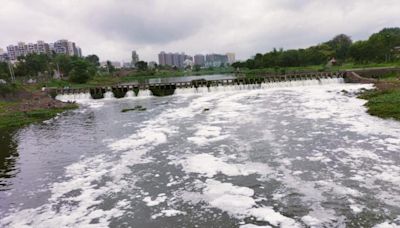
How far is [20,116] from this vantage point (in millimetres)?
28656

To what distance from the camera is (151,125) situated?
71.9ft

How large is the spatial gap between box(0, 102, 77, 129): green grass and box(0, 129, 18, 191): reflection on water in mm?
3098

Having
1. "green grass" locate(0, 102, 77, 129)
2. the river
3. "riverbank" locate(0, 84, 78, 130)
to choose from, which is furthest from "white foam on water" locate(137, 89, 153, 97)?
the river

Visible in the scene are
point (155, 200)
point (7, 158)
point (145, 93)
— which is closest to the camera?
point (155, 200)

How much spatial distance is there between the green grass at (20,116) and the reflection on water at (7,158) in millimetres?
3098

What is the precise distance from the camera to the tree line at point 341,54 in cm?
6066

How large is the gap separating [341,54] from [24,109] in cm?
7728

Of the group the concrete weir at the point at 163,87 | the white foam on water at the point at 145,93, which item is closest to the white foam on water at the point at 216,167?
the concrete weir at the point at 163,87

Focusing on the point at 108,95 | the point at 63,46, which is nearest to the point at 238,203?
the point at 108,95

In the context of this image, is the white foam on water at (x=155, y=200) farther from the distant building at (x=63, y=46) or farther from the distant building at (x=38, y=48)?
the distant building at (x=63, y=46)

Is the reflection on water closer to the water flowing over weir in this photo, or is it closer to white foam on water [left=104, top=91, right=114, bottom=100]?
white foam on water [left=104, top=91, right=114, bottom=100]

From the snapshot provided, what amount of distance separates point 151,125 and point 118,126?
9.03 ft

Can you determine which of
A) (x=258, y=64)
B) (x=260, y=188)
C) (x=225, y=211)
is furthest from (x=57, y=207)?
(x=258, y=64)

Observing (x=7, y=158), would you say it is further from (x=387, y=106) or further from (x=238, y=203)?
(x=387, y=106)
